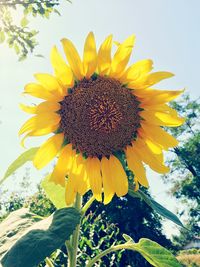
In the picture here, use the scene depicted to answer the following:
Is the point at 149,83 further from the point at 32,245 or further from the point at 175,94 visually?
the point at 32,245

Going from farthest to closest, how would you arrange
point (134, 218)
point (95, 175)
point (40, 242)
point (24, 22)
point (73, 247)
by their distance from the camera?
point (134, 218) → point (24, 22) → point (95, 175) → point (73, 247) → point (40, 242)

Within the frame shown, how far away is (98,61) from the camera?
1.12 m

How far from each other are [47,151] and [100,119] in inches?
8.7

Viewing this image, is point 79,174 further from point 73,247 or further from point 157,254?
point 157,254

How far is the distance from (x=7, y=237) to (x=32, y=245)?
0.45 ft

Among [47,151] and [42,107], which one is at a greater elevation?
[42,107]

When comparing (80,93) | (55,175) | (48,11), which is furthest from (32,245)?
(48,11)

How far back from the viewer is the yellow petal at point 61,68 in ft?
3.46

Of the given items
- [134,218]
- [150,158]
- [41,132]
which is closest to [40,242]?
[41,132]

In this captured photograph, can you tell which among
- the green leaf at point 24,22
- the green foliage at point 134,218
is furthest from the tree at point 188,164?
the green leaf at point 24,22

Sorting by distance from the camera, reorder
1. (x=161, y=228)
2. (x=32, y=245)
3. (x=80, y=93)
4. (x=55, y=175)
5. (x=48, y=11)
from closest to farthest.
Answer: (x=32, y=245) < (x=55, y=175) < (x=80, y=93) < (x=48, y=11) < (x=161, y=228)

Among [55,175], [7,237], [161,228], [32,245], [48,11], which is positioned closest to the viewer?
[32,245]

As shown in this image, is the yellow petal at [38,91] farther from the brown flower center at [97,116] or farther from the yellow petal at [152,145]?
the yellow petal at [152,145]

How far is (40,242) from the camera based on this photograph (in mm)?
755
